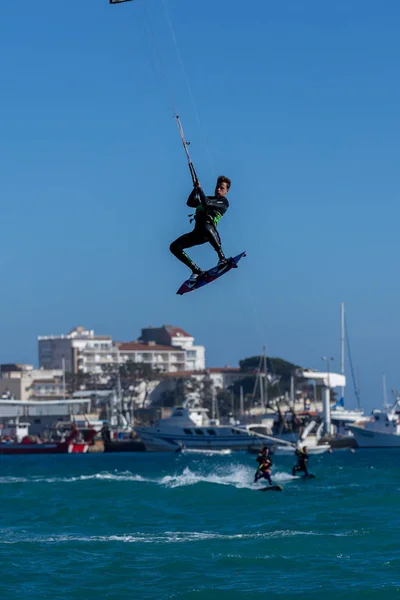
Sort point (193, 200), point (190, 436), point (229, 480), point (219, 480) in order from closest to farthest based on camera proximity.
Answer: point (193, 200) < point (229, 480) < point (219, 480) < point (190, 436)

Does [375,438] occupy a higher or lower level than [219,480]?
higher

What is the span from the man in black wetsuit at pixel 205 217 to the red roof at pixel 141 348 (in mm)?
153527

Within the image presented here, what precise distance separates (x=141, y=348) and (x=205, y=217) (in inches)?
6088

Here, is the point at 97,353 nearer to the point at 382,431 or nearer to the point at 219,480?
the point at 382,431

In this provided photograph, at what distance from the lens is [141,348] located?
169500 mm

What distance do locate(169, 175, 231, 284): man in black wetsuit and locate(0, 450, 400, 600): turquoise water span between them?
8.67m

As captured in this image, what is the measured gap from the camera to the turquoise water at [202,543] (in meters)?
22.8

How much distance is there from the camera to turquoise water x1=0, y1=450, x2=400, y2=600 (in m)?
22.8

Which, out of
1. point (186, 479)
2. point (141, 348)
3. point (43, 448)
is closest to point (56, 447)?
point (43, 448)

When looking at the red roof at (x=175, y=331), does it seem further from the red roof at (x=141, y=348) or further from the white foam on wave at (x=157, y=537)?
the white foam on wave at (x=157, y=537)

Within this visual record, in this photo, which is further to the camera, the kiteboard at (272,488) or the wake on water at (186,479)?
the wake on water at (186,479)

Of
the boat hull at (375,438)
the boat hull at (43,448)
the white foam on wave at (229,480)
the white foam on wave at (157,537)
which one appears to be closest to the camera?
the white foam on wave at (157,537)

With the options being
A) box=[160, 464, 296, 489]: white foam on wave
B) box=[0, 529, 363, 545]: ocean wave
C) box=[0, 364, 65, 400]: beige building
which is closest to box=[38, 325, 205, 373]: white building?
box=[0, 364, 65, 400]: beige building

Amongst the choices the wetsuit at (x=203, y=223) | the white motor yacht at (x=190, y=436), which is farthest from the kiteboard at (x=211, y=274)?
the white motor yacht at (x=190, y=436)
